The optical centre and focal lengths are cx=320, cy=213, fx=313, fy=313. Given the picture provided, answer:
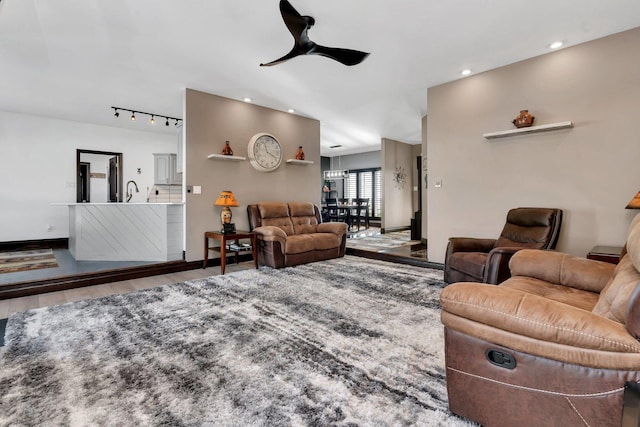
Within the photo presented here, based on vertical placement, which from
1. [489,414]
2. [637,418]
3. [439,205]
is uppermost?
[439,205]

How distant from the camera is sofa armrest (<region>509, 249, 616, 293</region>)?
6.56 ft

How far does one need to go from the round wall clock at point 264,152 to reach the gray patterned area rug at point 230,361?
2.70 meters

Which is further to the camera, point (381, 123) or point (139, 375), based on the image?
point (381, 123)

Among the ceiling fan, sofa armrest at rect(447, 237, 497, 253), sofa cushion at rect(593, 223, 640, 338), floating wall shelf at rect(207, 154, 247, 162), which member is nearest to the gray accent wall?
floating wall shelf at rect(207, 154, 247, 162)

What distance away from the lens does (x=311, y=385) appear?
1735 mm

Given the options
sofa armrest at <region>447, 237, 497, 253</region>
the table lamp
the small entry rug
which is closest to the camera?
sofa armrest at <region>447, 237, 497, 253</region>

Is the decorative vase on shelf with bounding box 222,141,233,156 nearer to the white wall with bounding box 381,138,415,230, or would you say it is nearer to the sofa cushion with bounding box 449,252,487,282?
the sofa cushion with bounding box 449,252,487,282

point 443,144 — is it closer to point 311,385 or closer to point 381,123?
point 381,123

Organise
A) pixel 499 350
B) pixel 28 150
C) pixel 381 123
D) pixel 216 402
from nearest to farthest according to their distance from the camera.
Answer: pixel 499 350 → pixel 216 402 → pixel 28 150 → pixel 381 123

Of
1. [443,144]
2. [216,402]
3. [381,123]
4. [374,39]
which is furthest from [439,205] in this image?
[216,402]

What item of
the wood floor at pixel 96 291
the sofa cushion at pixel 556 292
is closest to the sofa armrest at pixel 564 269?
the sofa cushion at pixel 556 292

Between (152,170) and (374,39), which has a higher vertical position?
(374,39)

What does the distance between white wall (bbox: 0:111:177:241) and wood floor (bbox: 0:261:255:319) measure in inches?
146

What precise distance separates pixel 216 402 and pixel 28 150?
23.1 feet
